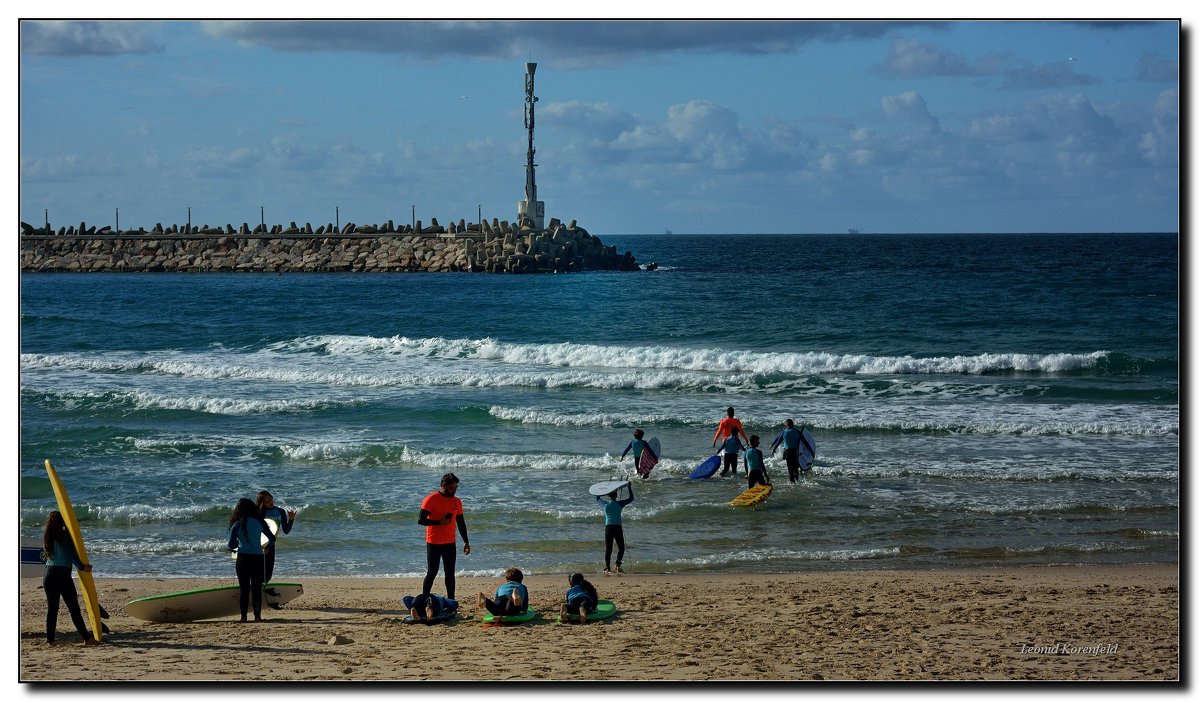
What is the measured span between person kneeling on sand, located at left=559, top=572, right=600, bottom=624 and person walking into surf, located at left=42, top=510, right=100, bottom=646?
11.7 ft

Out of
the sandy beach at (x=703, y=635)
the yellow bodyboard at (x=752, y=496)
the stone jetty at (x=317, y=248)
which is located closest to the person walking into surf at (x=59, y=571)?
the sandy beach at (x=703, y=635)

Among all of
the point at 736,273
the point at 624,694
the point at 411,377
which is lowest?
the point at 624,694

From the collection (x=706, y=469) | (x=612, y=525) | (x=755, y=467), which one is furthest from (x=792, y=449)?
(x=612, y=525)

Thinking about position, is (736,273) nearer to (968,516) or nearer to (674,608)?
(968,516)

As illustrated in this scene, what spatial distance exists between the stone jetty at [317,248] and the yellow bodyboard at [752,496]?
37.7 metres

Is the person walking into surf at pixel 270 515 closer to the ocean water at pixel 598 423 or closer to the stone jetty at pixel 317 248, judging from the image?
the ocean water at pixel 598 423

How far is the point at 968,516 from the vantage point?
504 inches

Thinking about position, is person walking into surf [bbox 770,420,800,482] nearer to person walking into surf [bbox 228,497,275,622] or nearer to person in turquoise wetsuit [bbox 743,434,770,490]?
person in turquoise wetsuit [bbox 743,434,770,490]

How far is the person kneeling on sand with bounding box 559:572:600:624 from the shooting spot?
28.9ft

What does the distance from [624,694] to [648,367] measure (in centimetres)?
1958

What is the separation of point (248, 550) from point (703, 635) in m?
3.76

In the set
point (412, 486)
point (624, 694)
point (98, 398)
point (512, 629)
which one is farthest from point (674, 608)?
point (98, 398)

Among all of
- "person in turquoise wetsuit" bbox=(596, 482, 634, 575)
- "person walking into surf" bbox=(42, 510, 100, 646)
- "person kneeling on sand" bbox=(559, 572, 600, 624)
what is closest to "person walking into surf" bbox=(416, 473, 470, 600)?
"person kneeling on sand" bbox=(559, 572, 600, 624)

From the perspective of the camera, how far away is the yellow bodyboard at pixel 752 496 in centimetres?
1345
